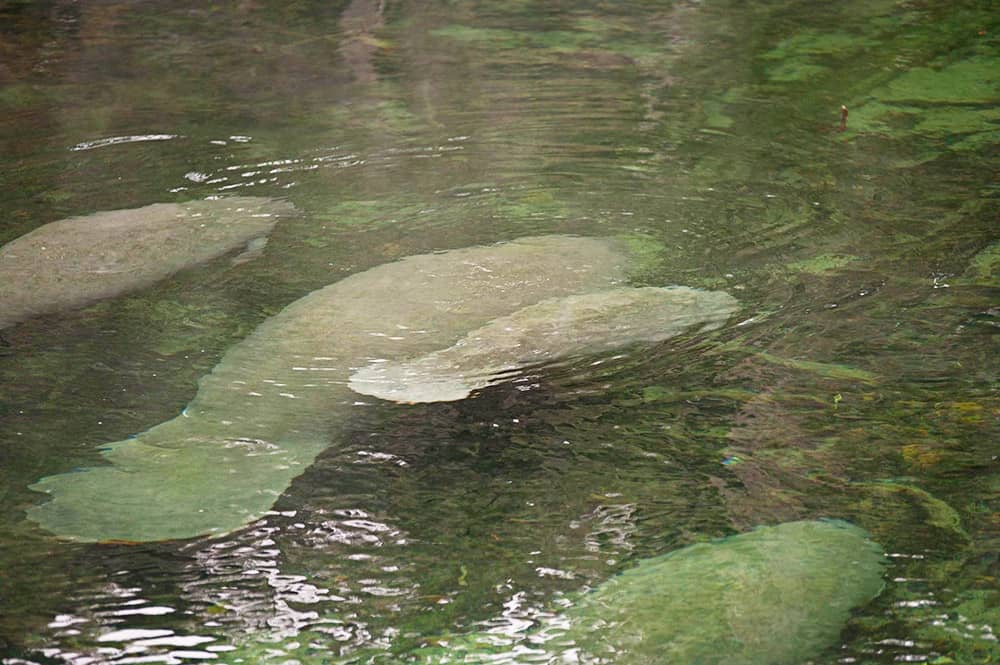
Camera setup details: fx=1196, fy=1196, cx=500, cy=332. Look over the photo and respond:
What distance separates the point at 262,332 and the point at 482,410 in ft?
2.11

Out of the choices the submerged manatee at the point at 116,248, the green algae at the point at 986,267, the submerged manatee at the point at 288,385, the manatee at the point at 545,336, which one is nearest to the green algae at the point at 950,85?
the green algae at the point at 986,267

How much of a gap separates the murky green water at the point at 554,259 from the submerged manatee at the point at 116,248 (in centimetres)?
8

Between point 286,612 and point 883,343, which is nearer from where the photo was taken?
point 286,612

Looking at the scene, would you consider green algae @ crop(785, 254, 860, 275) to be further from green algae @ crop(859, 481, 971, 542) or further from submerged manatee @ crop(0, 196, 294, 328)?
submerged manatee @ crop(0, 196, 294, 328)

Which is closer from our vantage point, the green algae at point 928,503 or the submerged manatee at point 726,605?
the submerged manatee at point 726,605

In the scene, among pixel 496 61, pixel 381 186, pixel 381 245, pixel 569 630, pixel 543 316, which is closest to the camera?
pixel 569 630

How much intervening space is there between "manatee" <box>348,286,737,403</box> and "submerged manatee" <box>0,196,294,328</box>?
87 cm

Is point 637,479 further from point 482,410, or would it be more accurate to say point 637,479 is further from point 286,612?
point 286,612

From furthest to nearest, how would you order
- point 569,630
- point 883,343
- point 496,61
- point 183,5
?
point 183,5
point 496,61
point 883,343
point 569,630

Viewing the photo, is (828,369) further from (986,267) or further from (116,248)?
(116,248)

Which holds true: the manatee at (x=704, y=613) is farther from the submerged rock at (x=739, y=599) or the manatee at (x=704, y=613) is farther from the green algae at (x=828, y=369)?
the green algae at (x=828, y=369)

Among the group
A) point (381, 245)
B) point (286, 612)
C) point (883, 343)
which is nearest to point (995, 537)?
point (883, 343)

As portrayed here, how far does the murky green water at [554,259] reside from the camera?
1.80m

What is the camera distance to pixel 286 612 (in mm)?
1753
